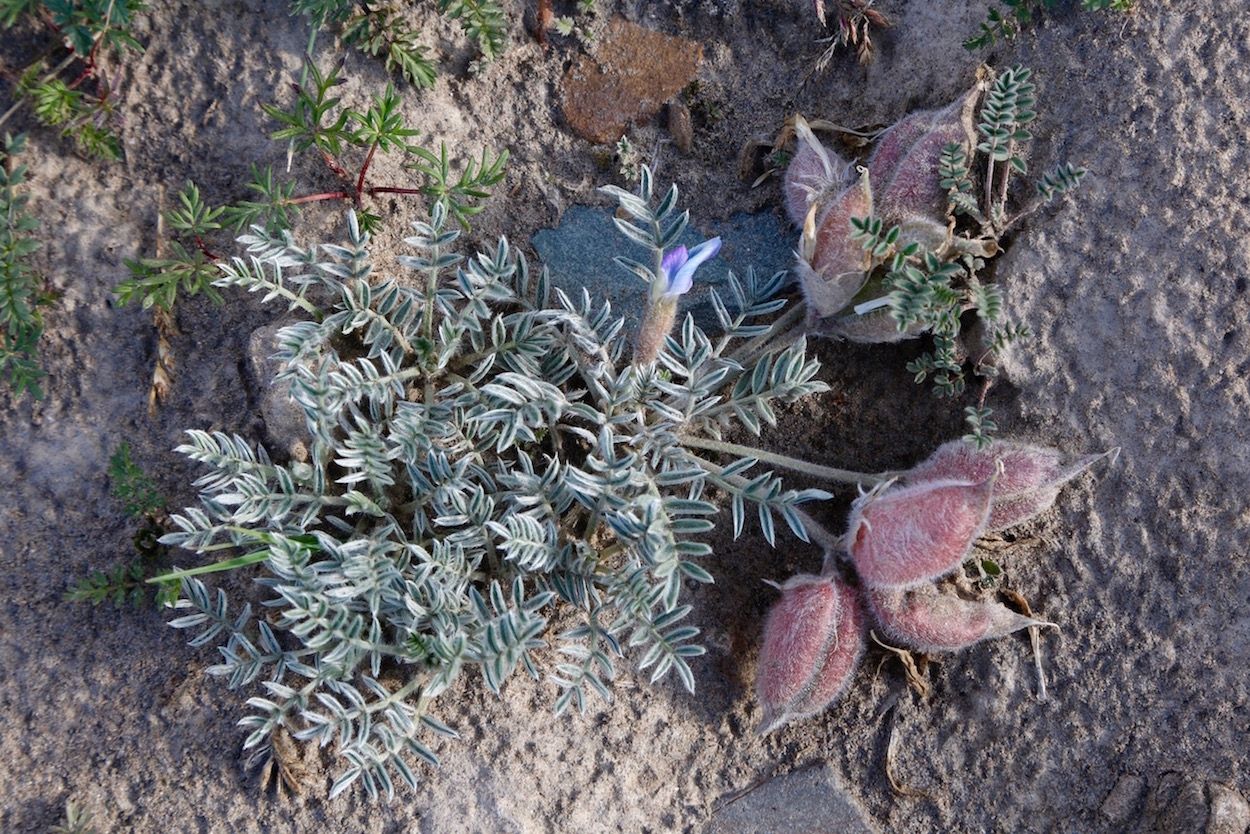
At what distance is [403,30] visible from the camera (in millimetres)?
2562

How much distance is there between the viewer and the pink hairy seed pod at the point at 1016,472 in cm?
221

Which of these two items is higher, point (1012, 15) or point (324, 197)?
point (1012, 15)

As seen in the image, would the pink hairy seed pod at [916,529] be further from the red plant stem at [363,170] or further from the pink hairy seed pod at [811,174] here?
the red plant stem at [363,170]

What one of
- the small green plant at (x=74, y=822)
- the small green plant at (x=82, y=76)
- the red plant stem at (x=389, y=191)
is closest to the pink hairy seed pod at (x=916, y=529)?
the red plant stem at (x=389, y=191)

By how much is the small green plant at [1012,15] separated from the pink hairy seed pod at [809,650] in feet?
4.76

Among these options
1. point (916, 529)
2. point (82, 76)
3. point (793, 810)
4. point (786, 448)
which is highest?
point (82, 76)

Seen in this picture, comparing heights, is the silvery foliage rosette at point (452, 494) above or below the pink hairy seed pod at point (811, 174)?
below

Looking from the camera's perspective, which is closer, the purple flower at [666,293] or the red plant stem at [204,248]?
the purple flower at [666,293]

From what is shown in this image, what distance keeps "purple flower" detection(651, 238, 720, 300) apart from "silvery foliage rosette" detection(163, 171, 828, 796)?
118 millimetres

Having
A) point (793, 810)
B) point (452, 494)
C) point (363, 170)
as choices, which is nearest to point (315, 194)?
point (363, 170)

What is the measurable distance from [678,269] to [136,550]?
1638 mm

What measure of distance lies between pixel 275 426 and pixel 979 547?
1.86 meters

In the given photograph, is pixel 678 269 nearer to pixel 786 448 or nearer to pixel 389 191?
pixel 786 448

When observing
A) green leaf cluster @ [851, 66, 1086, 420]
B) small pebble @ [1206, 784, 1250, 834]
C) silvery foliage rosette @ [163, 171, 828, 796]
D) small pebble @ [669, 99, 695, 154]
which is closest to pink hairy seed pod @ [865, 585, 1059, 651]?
silvery foliage rosette @ [163, 171, 828, 796]
